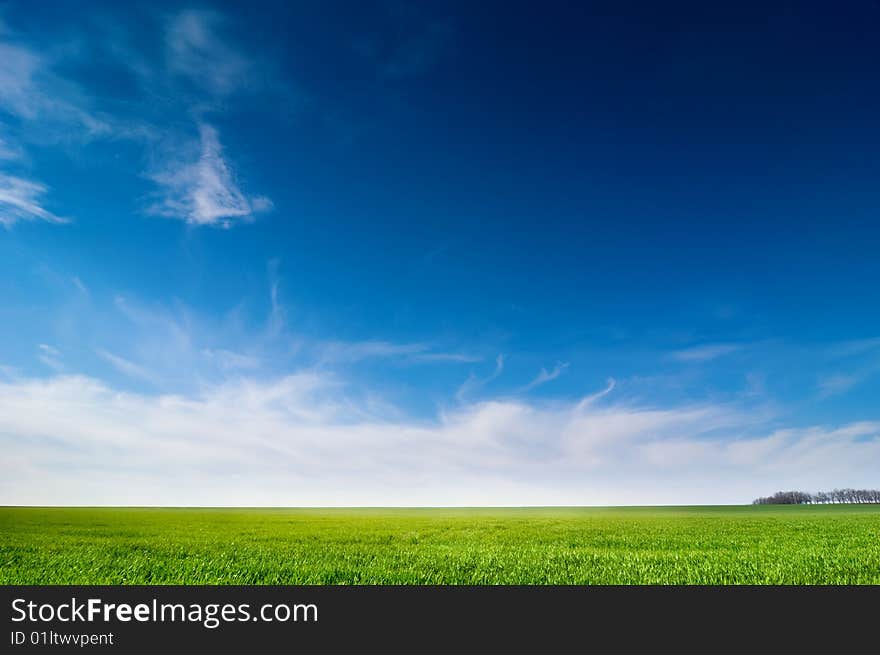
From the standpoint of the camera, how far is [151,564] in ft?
42.0

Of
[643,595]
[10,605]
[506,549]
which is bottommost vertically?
[506,549]

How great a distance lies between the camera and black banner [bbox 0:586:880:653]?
22.2ft

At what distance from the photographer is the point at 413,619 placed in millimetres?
7371

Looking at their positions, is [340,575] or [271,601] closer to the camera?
[271,601]

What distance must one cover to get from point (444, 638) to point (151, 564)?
10151 millimetres

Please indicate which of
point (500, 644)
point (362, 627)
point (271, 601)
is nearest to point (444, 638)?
point (500, 644)

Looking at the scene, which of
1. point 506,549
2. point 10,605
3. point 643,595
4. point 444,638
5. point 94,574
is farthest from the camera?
point 506,549

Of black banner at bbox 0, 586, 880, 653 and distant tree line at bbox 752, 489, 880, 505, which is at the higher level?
black banner at bbox 0, 586, 880, 653

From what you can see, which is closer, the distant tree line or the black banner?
the black banner

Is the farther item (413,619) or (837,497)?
(837,497)

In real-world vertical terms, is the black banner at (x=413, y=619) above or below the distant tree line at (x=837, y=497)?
above

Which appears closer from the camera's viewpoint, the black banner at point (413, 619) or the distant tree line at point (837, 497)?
the black banner at point (413, 619)

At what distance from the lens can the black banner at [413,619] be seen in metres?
6.77

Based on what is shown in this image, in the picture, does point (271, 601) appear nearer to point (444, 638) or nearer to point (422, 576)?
point (444, 638)
